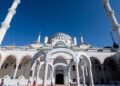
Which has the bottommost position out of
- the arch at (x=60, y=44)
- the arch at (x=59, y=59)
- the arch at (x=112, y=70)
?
the arch at (x=112, y=70)

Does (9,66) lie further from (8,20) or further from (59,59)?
(59,59)

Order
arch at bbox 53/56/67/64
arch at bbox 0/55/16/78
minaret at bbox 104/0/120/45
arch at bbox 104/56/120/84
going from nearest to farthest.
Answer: minaret at bbox 104/0/120/45
arch at bbox 104/56/120/84
arch at bbox 0/55/16/78
arch at bbox 53/56/67/64

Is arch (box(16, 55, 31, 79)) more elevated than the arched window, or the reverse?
the arched window

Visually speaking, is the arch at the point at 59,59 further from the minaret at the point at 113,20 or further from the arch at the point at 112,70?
the minaret at the point at 113,20

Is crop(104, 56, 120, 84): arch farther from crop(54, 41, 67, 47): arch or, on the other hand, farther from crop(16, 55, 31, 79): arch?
crop(16, 55, 31, 79): arch

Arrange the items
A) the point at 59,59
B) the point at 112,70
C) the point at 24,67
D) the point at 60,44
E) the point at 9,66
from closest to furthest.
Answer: the point at 112,70
the point at 59,59
the point at 24,67
the point at 9,66
the point at 60,44

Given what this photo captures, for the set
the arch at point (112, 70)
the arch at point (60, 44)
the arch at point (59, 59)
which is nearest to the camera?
the arch at point (112, 70)

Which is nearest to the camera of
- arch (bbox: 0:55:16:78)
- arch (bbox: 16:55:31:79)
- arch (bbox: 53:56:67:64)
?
arch (bbox: 0:55:16:78)

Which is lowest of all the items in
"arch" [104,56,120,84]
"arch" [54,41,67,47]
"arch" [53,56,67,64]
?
"arch" [104,56,120,84]

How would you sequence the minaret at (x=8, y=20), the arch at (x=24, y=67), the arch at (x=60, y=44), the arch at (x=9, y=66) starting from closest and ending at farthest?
1. the minaret at (x=8, y=20)
2. the arch at (x=9, y=66)
3. the arch at (x=24, y=67)
4. the arch at (x=60, y=44)

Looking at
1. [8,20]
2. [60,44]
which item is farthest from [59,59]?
[8,20]

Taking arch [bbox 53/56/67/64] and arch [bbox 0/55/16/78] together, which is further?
arch [bbox 53/56/67/64]

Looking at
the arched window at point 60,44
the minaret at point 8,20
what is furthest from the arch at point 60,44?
the minaret at point 8,20

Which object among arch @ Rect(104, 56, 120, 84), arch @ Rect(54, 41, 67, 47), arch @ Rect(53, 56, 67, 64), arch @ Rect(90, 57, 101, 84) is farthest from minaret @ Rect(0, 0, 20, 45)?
arch @ Rect(104, 56, 120, 84)
